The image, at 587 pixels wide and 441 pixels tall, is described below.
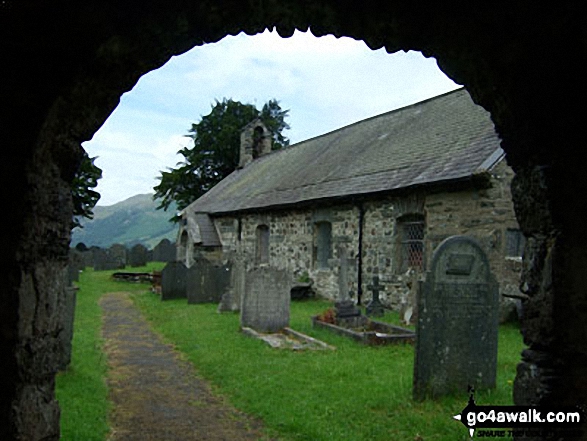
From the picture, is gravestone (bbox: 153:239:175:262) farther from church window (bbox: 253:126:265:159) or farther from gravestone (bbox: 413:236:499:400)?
gravestone (bbox: 413:236:499:400)

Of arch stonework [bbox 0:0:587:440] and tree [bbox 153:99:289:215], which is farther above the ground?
tree [bbox 153:99:289:215]

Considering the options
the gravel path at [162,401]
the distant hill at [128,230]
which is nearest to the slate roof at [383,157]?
the gravel path at [162,401]

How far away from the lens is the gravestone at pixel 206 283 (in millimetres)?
14672

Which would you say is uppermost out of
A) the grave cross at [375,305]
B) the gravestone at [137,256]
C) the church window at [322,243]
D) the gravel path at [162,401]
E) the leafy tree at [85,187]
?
the leafy tree at [85,187]

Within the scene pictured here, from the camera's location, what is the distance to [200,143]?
38.6 meters

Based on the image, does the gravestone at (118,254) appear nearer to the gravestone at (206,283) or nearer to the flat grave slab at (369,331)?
the gravestone at (206,283)

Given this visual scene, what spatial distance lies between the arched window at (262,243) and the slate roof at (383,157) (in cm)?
106

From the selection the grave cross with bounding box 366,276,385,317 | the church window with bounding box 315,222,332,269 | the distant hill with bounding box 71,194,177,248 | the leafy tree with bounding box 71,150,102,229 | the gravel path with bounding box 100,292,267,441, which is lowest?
the gravel path with bounding box 100,292,267,441

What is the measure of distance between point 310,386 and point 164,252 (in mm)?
28732

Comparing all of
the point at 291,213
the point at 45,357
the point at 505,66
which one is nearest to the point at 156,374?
the point at 45,357

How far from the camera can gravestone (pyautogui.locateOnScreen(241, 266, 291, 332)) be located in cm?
1012

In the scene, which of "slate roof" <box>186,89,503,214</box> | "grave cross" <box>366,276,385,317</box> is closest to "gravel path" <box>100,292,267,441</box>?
"grave cross" <box>366,276,385,317</box>

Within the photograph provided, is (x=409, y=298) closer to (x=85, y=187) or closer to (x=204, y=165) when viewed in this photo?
(x=85, y=187)

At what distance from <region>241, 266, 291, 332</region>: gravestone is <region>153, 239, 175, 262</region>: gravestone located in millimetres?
24273
